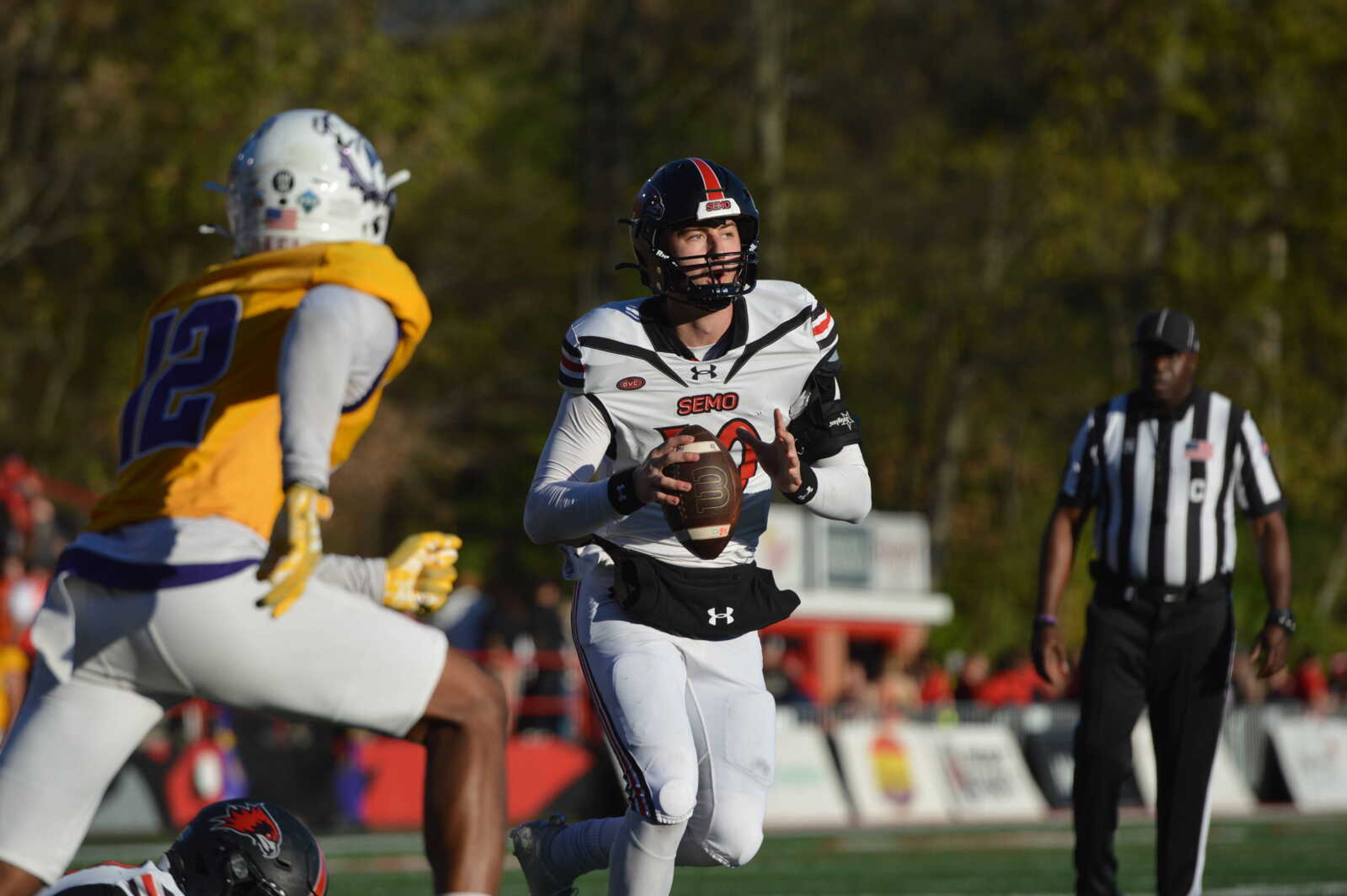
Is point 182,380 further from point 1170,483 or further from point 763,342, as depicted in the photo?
point 1170,483

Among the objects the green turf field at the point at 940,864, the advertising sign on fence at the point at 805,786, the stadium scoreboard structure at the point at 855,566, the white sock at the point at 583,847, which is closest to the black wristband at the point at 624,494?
the white sock at the point at 583,847

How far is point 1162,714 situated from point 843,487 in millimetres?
2168

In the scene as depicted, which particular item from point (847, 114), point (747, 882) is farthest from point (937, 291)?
point (747, 882)

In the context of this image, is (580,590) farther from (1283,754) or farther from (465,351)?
(465,351)

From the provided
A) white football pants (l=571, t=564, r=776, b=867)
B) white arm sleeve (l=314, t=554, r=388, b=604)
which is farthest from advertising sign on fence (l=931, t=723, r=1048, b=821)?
white arm sleeve (l=314, t=554, r=388, b=604)

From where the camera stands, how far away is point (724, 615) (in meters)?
→ 5.64

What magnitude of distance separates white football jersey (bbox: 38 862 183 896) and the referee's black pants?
344cm

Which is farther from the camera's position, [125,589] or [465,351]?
[465,351]

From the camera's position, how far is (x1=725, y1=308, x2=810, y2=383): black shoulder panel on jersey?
5672 millimetres

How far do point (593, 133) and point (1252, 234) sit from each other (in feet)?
28.6

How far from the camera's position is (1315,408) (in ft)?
91.8

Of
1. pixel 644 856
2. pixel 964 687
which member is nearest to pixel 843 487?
pixel 644 856

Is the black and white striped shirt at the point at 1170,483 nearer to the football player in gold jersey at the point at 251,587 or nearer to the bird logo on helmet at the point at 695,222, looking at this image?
the bird logo on helmet at the point at 695,222

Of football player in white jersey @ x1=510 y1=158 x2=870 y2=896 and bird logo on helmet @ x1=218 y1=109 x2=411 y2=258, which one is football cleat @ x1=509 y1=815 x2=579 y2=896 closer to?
football player in white jersey @ x1=510 y1=158 x2=870 y2=896
